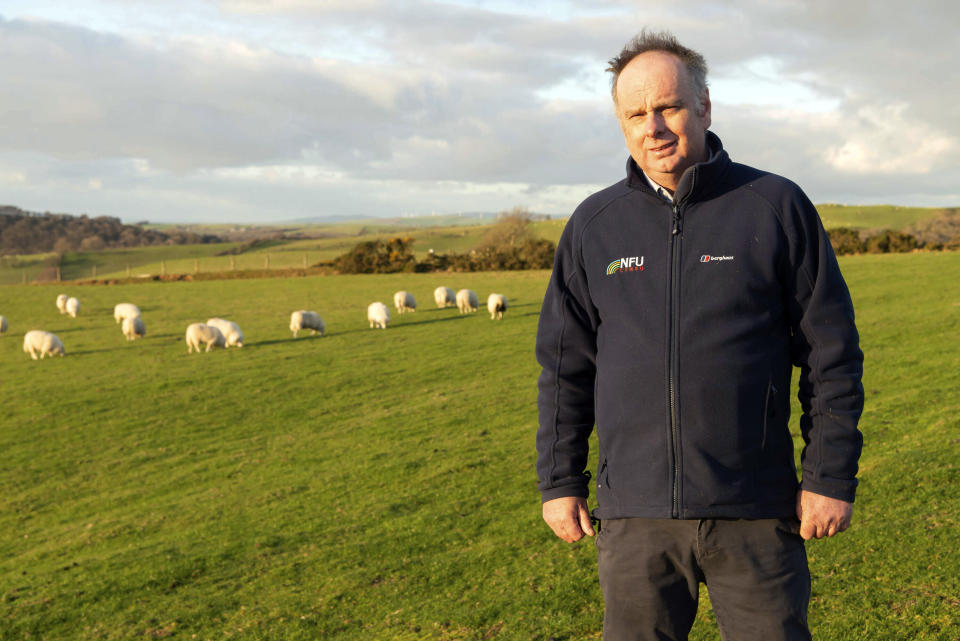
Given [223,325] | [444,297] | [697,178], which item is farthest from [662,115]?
[444,297]

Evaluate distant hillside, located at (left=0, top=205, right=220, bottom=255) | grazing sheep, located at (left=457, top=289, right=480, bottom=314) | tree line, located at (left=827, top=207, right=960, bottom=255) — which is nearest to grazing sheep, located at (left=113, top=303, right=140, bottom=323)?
grazing sheep, located at (left=457, top=289, right=480, bottom=314)

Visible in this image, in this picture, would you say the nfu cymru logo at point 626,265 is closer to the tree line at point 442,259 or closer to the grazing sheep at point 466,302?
the grazing sheep at point 466,302

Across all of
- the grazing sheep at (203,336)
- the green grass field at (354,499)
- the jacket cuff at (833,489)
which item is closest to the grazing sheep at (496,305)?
the green grass field at (354,499)

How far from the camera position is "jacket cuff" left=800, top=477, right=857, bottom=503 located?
283cm

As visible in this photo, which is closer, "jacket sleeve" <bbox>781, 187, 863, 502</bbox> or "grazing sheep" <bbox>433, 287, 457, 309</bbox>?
"jacket sleeve" <bbox>781, 187, 863, 502</bbox>

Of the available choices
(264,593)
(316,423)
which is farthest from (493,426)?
(264,593)

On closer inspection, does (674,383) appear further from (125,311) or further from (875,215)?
(875,215)

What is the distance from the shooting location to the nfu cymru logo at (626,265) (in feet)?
9.97

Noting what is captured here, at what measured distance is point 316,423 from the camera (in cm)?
1875

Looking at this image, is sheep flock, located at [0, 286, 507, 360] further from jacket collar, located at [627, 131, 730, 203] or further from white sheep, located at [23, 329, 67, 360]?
jacket collar, located at [627, 131, 730, 203]

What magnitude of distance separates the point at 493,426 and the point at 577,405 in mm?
12522

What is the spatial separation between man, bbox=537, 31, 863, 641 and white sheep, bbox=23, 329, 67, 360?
33.0 meters

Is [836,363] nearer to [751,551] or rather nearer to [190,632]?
[751,551]

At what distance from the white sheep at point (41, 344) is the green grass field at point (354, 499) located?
2071 millimetres
